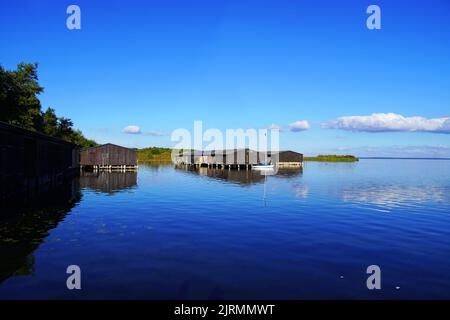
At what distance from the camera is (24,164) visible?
100.0 ft

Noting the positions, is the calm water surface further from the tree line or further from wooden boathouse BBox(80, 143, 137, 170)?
wooden boathouse BBox(80, 143, 137, 170)

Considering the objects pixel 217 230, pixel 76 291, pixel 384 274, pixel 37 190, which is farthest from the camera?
pixel 37 190

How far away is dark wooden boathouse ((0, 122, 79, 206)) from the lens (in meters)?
24.9

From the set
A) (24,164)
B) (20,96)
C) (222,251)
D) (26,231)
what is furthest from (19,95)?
(222,251)

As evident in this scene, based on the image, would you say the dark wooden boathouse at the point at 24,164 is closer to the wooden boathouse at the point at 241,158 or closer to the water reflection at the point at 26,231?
the water reflection at the point at 26,231

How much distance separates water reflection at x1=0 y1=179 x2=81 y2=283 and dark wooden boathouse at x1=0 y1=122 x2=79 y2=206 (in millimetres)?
1518

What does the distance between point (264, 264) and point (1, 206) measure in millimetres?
19322

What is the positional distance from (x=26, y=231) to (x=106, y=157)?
220 feet

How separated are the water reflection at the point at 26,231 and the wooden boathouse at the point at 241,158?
2643 inches

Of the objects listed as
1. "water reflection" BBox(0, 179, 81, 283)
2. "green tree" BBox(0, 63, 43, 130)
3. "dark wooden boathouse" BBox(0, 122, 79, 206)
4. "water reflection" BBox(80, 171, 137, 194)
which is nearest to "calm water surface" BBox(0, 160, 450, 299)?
"water reflection" BBox(0, 179, 81, 283)

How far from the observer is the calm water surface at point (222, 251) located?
11438mm

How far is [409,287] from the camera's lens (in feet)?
39.4
